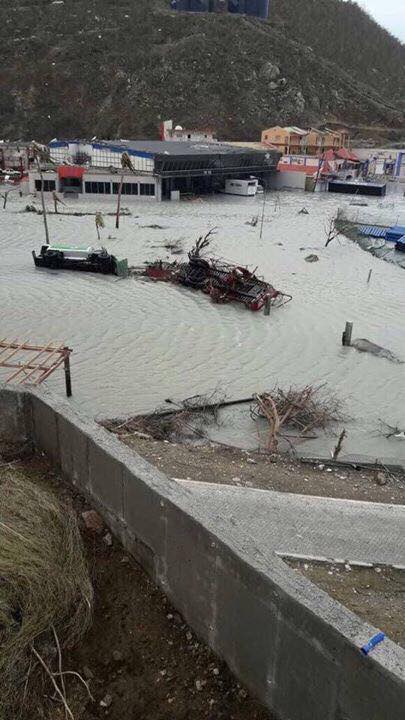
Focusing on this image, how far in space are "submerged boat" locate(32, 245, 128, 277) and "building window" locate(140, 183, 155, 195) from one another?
84.9 ft

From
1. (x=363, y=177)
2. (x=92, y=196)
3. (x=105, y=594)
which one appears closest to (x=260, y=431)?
(x=105, y=594)

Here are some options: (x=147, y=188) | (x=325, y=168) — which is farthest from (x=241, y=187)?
(x=325, y=168)

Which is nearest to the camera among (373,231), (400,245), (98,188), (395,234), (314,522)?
(314,522)

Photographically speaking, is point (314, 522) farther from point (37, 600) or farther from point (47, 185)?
point (47, 185)

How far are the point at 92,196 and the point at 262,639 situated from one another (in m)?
49.1

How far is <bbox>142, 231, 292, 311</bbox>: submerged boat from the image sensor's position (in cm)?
2266

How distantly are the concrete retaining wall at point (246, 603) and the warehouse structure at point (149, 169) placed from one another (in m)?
46.8

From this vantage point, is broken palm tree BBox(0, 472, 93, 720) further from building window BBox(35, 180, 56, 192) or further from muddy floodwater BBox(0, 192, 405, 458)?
building window BBox(35, 180, 56, 192)

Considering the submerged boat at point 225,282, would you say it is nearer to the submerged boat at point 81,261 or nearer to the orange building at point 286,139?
the submerged boat at point 81,261

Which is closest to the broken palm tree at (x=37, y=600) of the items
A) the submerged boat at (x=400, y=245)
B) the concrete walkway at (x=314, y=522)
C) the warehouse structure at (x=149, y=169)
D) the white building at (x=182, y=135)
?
the concrete walkway at (x=314, y=522)

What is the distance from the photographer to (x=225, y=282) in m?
23.5

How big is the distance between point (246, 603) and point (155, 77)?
96.8m

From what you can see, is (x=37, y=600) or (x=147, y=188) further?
(x=147, y=188)

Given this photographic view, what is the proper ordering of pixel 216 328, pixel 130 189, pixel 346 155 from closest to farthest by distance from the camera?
pixel 216 328
pixel 130 189
pixel 346 155
